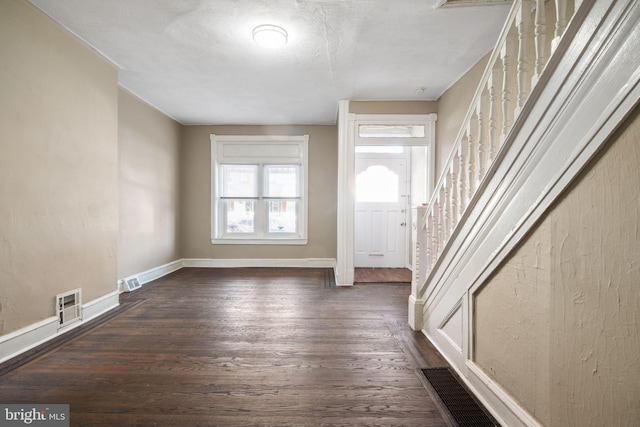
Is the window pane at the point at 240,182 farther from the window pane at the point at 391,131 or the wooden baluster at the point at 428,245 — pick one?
the wooden baluster at the point at 428,245

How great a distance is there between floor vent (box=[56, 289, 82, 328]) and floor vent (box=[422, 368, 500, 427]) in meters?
2.92

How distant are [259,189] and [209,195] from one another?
36.2 inches

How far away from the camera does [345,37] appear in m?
2.44

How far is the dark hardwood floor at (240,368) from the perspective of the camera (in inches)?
56.7

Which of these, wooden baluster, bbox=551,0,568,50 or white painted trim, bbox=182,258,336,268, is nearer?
wooden baluster, bbox=551,0,568,50

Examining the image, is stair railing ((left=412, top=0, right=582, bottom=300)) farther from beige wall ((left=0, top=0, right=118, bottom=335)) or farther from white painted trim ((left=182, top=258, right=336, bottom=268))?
beige wall ((left=0, top=0, right=118, bottom=335))

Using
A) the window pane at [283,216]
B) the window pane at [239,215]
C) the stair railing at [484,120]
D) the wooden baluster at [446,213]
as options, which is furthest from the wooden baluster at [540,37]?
the window pane at [239,215]

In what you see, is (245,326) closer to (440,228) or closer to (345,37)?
(440,228)

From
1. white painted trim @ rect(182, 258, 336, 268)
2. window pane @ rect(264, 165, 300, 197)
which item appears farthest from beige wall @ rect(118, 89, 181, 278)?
window pane @ rect(264, 165, 300, 197)

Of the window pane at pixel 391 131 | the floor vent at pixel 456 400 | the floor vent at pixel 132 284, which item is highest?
the window pane at pixel 391 131

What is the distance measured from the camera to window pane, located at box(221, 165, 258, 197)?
202 inches

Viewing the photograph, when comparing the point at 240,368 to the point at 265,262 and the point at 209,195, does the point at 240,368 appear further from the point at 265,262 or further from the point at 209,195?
the point at 209,195

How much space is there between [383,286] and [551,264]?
288 centimetres

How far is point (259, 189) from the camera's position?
16.8 ft
